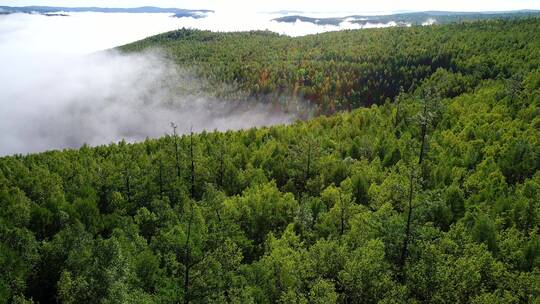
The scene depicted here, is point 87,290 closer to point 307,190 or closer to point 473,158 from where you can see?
point 307,190

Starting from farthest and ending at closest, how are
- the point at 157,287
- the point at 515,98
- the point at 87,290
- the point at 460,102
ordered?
1. the point at 460,102
2. the point at 515,98
3. the point at 157,287
4. the point at 87,290

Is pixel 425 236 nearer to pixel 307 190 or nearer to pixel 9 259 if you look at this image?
pixel 307 190

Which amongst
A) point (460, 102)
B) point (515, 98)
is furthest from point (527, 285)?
point (460, 102)

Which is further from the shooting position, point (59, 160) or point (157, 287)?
point (59, 160)

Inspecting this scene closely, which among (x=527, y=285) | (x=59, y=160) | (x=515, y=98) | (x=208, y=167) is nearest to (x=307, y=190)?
(x=208, y=167)

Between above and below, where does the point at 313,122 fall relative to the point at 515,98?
below

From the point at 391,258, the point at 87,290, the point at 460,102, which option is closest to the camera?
the point at 87,290
